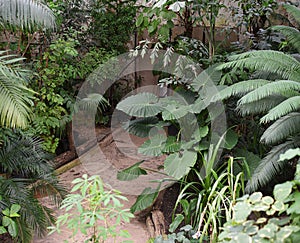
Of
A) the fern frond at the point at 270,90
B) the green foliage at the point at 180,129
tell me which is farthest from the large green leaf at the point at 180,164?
the fern frond at the point at 270,90

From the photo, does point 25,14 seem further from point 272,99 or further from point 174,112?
point 272,99

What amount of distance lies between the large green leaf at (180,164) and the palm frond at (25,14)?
4.65ft

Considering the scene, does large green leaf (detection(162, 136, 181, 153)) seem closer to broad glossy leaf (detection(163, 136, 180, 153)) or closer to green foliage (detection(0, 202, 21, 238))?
broad glossy leaf (detection(163, 136, 180, 153))

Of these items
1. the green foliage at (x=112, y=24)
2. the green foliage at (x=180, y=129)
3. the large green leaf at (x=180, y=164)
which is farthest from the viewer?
the green foliage at (x=112, y=24)

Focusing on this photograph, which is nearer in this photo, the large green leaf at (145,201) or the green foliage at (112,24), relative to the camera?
the large green leaf at (145,201)

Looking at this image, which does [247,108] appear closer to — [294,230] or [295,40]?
[295,40]

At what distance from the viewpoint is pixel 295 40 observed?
3139 mm

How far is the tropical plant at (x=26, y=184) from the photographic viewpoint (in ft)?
8.50

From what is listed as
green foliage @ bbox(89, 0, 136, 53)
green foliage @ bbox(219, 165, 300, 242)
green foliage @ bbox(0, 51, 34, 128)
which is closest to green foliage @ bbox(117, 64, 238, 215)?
green foliage @ bbox(0, 51, 34, 128)

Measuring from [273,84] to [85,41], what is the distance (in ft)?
10.2

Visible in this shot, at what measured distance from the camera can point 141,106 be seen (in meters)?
3.38

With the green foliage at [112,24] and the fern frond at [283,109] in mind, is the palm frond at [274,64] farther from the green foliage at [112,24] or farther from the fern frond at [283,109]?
the green foliage at [112,24]

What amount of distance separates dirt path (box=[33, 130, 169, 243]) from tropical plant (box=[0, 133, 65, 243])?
458 millimetres

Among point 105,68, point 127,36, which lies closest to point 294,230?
point 105,68
